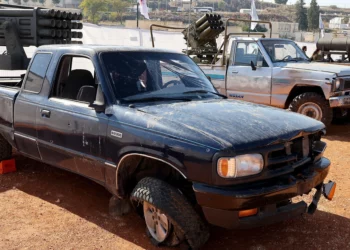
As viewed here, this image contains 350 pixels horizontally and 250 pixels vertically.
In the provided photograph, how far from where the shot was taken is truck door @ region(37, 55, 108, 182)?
162 inches

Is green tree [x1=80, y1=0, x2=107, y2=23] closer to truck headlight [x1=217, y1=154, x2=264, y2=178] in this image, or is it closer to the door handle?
the door handle

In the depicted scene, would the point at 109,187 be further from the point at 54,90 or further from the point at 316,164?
the point at 316,164

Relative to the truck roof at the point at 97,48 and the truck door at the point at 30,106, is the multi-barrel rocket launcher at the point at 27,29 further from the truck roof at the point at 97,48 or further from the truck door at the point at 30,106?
the truck roof at the point at 97,48

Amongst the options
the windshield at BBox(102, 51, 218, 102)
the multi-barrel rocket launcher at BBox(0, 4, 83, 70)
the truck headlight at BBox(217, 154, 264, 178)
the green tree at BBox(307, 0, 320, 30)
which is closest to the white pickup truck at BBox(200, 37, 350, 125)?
the multi-barrel rocket launcher at BBox(0, 4, 83, 70)

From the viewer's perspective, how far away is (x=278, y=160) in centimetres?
350

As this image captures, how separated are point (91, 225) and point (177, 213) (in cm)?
119

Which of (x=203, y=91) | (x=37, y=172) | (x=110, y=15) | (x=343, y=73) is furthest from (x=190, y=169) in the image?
(x=110, y=15)

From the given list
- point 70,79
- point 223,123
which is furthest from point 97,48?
point 223,123

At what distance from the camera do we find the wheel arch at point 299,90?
8.59 meters

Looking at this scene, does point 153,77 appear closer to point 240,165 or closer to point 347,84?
point 240,165

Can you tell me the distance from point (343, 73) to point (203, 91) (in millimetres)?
4621

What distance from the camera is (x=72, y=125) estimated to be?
4.32 m

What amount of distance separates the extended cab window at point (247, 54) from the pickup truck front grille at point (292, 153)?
5297mm

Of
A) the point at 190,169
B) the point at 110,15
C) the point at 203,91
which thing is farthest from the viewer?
the point at 110,15
